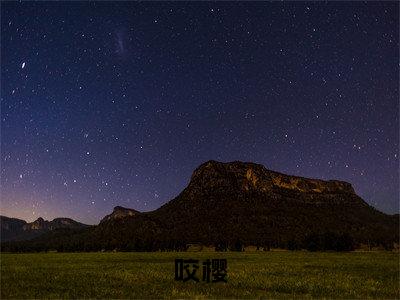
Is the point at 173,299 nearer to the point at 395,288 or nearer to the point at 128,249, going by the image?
the point at 395,288

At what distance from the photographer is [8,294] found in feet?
69.6

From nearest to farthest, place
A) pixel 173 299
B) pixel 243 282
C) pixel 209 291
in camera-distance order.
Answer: pixel 173 299 < pixel 209 291 < pixel 243 282

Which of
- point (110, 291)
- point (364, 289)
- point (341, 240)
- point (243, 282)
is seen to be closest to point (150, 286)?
point (110, 291)

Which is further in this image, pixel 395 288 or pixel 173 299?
pixel 395 288

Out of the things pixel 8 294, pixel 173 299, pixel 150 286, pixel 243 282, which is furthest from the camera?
pixel 243 282

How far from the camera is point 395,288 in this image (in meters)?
26.3

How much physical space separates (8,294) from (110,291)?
4452 mm

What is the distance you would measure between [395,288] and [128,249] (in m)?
164

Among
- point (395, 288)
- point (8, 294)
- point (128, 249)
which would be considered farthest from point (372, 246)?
point (8, 294)

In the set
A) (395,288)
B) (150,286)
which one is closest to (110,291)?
(150,286)

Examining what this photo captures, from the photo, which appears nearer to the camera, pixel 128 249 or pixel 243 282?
pixel 243 282

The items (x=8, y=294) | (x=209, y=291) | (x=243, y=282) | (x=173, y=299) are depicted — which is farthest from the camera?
(x=243, y=282)

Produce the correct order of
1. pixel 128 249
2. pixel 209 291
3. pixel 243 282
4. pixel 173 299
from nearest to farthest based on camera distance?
pixel 173 299 → pixel 209 291 → pixel 243 282 → pixel 128 249

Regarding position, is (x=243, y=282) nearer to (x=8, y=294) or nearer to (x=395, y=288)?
(x=395, y=288)
